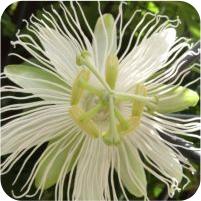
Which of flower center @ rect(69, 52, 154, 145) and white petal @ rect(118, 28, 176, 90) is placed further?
white petal @ rect(118, 28, 176, 90)

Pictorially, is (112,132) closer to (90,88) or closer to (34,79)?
(90,88)

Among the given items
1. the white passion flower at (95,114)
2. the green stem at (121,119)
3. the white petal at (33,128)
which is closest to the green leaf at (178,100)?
the white passion flower at (95,114)

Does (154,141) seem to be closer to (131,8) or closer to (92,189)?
(92,189)

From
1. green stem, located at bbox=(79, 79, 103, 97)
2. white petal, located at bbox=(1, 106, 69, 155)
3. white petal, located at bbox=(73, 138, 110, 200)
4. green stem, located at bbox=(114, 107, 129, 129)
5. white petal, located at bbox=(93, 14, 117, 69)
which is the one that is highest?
white petal, located at bbox=(93, 14, 117, 69)

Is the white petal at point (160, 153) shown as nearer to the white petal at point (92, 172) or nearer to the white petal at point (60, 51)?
the white petal at point (92, 172)

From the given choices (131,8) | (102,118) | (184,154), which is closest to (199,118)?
(184,154)

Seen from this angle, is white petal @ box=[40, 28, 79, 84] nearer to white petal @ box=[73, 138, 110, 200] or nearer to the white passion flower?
the white passion flower

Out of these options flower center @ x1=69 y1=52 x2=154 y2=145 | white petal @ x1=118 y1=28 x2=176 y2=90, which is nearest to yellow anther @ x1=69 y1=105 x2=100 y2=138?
flower center @ x1=69 y1=52 x2=154 y2=145
